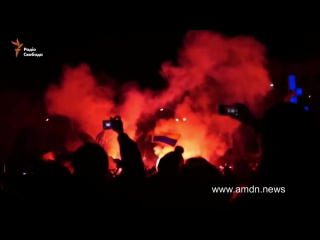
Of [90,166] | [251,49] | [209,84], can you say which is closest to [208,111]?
[209,84]

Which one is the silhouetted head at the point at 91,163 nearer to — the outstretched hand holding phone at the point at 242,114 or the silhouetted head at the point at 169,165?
the silhouetted head at the point at 169,165

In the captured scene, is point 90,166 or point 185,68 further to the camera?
point 185,68

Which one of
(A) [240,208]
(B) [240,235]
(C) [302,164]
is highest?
(C) [302,164]

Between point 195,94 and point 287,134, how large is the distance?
11072mm

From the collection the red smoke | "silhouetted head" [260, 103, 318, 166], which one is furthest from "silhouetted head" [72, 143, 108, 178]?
the red smoke

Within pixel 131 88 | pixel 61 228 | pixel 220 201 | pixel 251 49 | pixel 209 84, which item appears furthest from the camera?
pixel 131 88

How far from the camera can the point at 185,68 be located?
41.3 ft

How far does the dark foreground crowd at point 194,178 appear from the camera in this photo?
185 cm

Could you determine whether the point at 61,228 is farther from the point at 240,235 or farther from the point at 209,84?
the point at 209,84

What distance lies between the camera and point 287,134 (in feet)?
6.41

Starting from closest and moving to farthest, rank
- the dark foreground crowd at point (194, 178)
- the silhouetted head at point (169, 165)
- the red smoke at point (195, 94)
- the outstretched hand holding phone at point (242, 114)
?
the dark foreground crowd at point (194, 178), the outstretched hand holding phone at point (242, 114), the silhouetted head at point (169, 165), the red smoke at point (195, 94)

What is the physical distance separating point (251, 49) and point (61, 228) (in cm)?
1007

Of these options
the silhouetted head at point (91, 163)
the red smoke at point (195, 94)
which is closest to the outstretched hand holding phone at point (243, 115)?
the silhouetted head at point (91, 163)

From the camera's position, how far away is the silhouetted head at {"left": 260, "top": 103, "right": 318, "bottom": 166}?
6.27 feet
